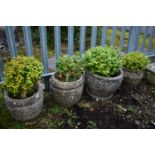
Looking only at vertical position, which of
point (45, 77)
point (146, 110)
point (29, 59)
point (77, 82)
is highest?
point (29, 59)

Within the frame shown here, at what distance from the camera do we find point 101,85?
288cm

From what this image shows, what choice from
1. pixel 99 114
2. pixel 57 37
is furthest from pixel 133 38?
pixel 99 114

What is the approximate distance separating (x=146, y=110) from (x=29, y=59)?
1.96 meters

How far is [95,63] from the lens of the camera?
2818 millimetres

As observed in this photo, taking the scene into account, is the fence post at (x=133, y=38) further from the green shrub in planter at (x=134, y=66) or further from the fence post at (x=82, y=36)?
the fence post at (x=82, y=36)

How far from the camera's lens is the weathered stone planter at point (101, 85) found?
9.25 ft


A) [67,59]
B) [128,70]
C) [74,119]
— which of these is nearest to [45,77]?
[67,59]

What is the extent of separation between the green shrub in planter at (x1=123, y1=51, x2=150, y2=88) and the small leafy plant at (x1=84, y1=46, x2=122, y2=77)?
38 centimetres

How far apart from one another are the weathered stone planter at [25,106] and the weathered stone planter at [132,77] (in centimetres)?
161

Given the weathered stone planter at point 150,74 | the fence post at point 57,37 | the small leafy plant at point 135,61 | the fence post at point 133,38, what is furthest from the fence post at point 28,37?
the weathered stone planter at point 150,74

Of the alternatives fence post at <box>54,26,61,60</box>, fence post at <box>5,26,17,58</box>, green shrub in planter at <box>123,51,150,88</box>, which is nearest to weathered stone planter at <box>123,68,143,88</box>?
green shrub in planter at <box>123,51,150,88</box>

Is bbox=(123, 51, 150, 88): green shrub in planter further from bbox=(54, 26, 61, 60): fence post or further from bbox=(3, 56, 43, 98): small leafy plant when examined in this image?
bbox=(3, 56, 43, 98): small leafy plant

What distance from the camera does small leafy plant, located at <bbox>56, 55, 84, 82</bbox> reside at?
8.91ft

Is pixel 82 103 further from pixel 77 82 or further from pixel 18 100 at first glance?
pixel 18 100
